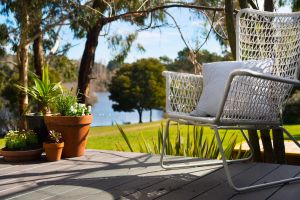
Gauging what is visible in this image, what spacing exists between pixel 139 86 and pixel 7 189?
20088mm

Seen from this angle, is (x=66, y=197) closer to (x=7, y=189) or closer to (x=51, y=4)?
(x=7, y=189)

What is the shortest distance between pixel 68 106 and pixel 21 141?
17.8 inches

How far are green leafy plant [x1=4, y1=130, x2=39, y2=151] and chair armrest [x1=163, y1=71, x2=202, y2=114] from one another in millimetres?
1204

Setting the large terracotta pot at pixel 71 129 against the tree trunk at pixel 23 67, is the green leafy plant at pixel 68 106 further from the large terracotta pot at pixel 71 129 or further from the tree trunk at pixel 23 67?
the tree trunk at pixel 23 67

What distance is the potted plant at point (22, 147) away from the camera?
273 cm

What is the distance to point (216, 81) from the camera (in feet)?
7.89

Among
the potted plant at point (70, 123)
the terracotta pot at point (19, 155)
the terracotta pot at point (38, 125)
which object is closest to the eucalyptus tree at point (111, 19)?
the terracotta pot at point (38, 125)

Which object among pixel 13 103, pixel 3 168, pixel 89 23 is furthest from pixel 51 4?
pixel 13 103

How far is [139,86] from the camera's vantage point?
72.3 ft

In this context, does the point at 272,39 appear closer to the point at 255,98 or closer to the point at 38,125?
the point at 255,98

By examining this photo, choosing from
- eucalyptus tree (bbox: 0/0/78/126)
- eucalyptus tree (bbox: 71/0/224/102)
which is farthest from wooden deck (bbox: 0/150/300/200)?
eucalyptus tree (bbox: 0/0/78/126)

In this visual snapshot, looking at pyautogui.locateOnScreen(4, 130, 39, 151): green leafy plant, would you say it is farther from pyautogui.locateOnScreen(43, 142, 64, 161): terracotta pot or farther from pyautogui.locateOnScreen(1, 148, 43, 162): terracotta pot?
pyautogui.locateOnScreen(43, 142, 64, 161): terracotta pot

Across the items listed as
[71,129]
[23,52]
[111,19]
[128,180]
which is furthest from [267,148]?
[23,52]

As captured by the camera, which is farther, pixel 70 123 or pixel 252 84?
pixel 70 123
